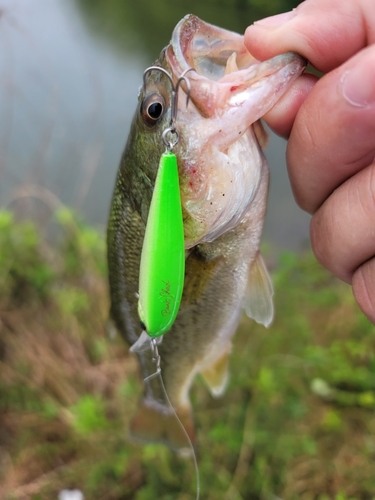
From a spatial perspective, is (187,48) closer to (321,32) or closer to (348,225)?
(321,32)

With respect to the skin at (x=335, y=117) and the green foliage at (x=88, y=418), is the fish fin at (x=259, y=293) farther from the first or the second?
the green foliage at (x=88, y=418)

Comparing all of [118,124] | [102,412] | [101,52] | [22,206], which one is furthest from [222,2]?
[102,412]

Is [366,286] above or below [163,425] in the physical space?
above

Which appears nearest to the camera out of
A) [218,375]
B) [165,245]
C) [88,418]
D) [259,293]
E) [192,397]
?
[165,245]

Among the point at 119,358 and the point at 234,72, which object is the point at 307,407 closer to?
the point at 119,358

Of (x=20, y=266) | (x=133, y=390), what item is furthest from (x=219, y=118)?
(x=20, y=266)

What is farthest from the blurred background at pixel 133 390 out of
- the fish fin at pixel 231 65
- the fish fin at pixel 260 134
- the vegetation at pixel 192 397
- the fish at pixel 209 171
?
the fish fin at pixel 231 65

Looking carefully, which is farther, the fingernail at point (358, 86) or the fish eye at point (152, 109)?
the fish eye at point (152, 109)
